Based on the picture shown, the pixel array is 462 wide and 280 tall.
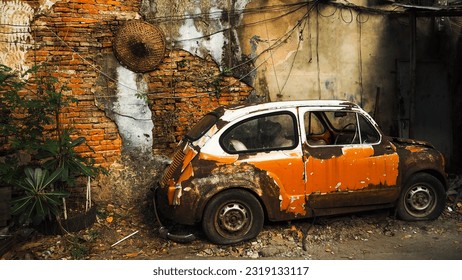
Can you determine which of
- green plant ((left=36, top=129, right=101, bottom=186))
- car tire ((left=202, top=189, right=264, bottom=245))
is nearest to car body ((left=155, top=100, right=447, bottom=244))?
car tire ((left=202, top=189, right=264, bottom=245))

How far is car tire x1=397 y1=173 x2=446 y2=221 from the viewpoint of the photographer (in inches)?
220

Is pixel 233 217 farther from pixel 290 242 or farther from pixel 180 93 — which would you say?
pixel 180 93

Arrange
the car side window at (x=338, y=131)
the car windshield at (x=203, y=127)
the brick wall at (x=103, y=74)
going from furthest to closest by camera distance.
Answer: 1. the brick wall at (x=103, y=74)
2. the car side window at (x=338, y=131)
3. the car windshield at (x=203, y=127)

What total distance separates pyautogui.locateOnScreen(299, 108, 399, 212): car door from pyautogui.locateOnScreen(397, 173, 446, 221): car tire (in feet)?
0.97

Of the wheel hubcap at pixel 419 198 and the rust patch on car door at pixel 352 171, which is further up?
the rust patch on car door at pixel 352 171

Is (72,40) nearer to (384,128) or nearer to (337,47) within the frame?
(337,47)

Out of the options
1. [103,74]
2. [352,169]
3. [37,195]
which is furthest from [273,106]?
[37,195]

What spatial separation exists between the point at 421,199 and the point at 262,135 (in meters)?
2.55

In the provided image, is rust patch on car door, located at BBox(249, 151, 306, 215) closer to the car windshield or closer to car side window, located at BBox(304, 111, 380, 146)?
car side window, located at BBox(304, 111, 380, 146)

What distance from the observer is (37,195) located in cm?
496

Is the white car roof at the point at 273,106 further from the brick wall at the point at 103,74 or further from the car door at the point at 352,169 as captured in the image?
the brick wall at the point at 103,74

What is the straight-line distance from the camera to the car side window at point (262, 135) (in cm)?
504

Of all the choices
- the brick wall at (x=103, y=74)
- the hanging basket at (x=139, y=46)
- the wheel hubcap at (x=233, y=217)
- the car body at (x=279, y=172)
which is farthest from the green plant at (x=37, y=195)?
the hanging basket at (x=139, y=46)

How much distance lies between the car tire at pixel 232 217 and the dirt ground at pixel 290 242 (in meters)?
0.16
